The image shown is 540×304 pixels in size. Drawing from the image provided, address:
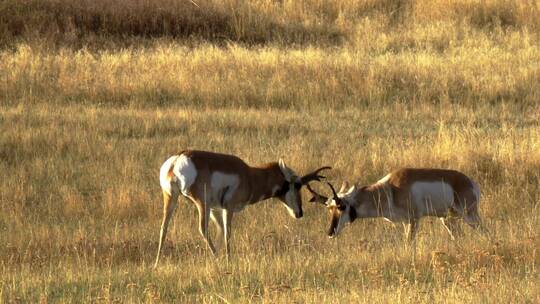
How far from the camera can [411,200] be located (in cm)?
1095

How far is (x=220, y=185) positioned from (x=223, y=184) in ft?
0.14

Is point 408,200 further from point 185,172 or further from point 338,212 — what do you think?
point 185,172

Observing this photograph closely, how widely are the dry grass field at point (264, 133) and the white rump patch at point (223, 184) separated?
65 centimetres

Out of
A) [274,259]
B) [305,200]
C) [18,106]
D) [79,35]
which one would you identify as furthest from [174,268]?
[79,35]

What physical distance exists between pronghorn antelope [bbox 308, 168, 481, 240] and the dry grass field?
0.97 feet

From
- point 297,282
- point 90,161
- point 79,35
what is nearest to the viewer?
point 297,282

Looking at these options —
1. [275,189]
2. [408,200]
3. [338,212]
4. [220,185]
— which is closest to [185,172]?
[220,185]

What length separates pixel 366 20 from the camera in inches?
1129

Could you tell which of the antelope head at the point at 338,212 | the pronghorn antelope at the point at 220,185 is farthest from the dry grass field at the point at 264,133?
the pronghorn antelope at the point at 220,185

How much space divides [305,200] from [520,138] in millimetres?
4506

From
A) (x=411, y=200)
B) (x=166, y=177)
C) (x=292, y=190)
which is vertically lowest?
(x=411, y=200)

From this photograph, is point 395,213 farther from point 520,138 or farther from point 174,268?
point 520,138

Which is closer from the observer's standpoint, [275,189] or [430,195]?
[430,195]

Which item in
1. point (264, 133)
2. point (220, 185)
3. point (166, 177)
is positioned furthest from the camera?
point (264, 133)
